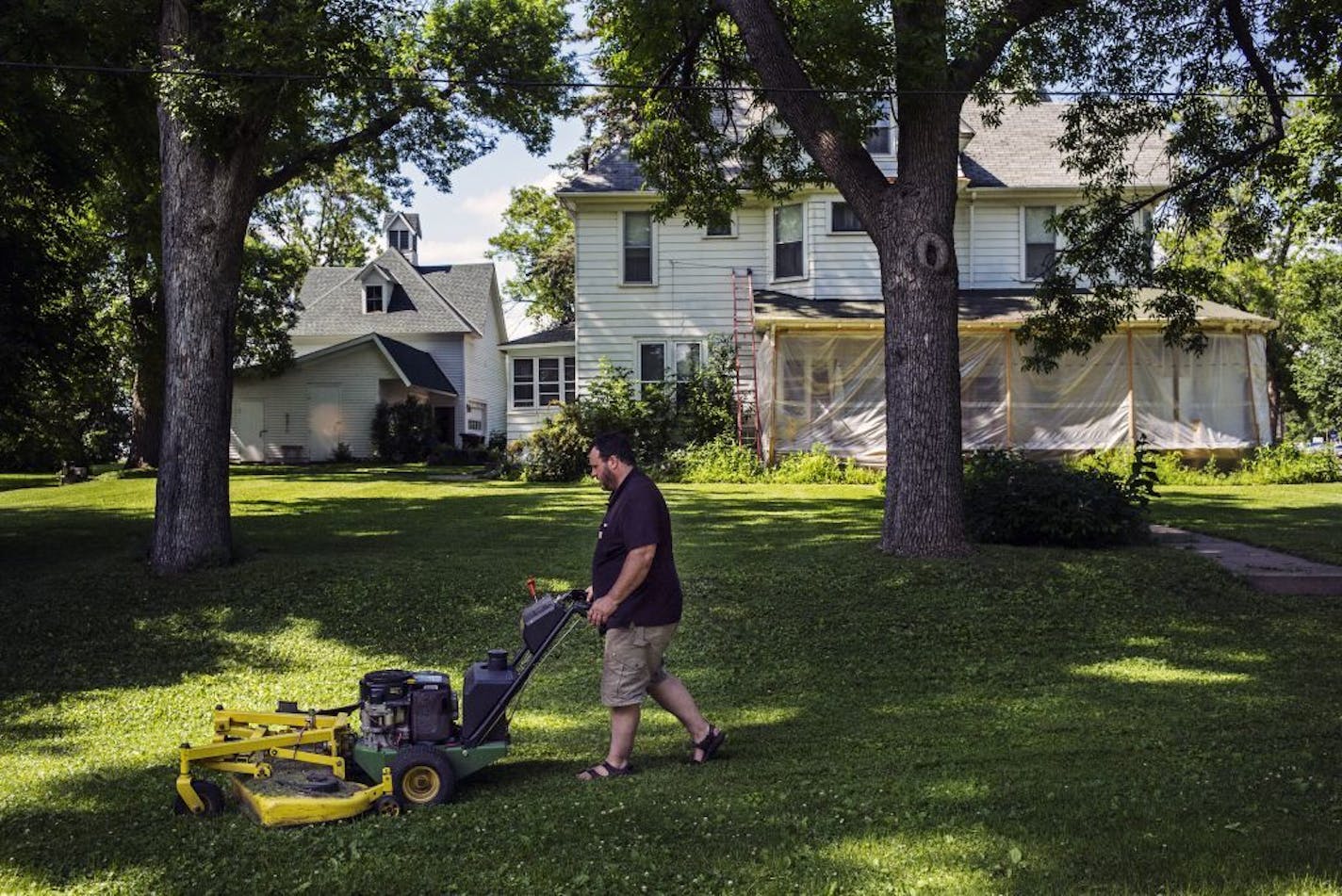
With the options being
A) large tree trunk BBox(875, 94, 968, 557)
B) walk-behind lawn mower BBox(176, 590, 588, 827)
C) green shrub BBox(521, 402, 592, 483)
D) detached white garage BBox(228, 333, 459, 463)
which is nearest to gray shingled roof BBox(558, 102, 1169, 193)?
green shrub BBox(521, 402, 592, 483)

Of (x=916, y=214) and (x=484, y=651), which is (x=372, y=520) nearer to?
(x=484, y=651)

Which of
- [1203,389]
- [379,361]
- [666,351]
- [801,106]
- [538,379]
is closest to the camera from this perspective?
[801,106]

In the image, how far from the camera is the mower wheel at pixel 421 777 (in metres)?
5.97

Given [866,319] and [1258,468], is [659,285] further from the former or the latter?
[1258,468]

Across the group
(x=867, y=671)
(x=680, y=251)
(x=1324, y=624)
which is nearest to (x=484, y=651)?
(x=867, y=671)

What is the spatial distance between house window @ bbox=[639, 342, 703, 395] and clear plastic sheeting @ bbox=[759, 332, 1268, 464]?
262 centimetres

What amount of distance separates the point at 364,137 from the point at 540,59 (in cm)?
327

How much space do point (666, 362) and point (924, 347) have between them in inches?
643

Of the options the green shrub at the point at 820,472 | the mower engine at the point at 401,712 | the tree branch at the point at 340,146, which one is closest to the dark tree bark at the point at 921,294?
the tree branch at the point at 340,146

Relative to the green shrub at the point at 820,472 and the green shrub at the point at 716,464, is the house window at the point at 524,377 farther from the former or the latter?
the green shrub at the point at 820,472

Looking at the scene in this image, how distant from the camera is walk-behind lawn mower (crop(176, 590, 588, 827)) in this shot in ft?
19.4

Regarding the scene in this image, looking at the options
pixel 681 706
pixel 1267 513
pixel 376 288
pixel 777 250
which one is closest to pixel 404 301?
pixel 376 288

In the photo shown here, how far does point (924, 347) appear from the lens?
38.9 ft

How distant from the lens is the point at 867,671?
9352mm
